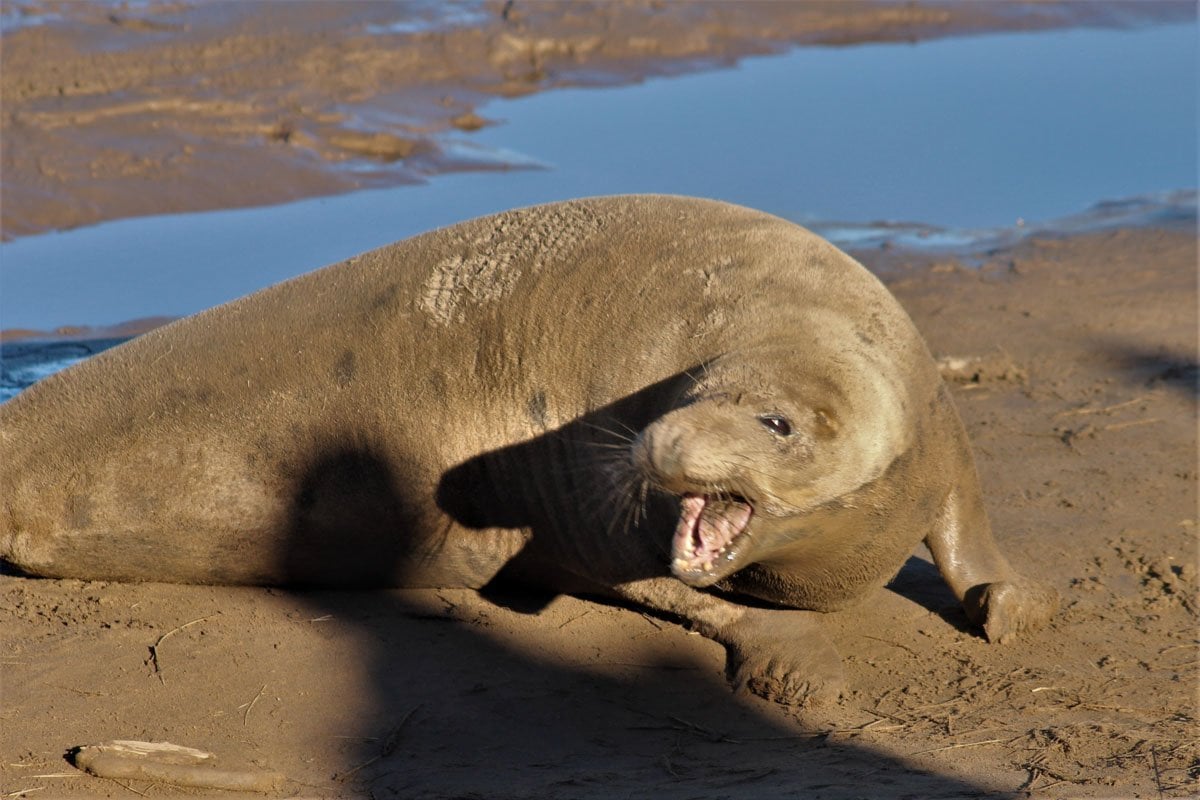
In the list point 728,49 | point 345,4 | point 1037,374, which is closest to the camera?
point 1037,374

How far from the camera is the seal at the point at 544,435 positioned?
17.5ft

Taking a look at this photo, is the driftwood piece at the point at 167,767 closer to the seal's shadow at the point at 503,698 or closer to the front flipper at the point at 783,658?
the seal's shadow at the point at 503,698

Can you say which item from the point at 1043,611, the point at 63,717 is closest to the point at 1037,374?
the point at 1043,611

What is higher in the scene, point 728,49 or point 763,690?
point 728,49

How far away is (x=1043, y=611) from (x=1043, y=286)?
5.05 m

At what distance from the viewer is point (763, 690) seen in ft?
18.5

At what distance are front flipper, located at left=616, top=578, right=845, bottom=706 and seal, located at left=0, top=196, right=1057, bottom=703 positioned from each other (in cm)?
1

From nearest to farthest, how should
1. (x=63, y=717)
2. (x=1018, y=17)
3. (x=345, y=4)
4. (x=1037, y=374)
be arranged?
(x=63, y=717), (x=1037, y=374), (x=345, y=4), (x=1018, y=17)

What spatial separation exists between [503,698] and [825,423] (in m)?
1.58

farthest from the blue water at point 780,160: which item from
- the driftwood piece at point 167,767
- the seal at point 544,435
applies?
the driftwood piece at point 167,767

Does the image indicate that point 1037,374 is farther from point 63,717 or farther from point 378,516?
point 63,717

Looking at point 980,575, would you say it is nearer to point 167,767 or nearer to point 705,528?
point 705,528

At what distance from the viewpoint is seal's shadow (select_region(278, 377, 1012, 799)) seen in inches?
194

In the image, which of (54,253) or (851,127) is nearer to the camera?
(54,253)
